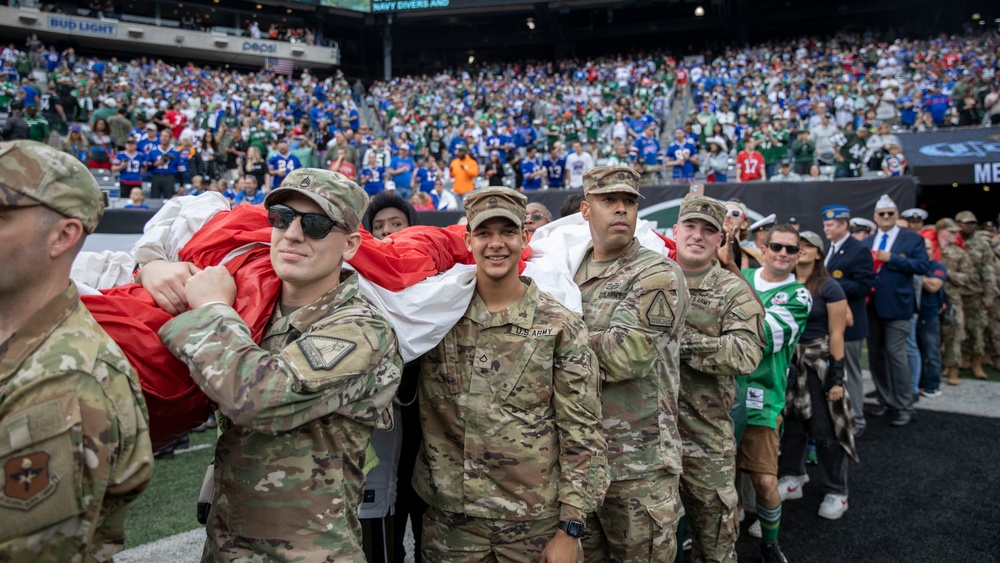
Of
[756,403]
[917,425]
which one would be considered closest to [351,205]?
[756,403]

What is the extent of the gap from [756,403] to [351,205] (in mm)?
2944

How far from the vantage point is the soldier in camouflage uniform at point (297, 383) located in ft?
5.31

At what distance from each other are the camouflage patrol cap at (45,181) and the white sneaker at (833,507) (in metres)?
4.70

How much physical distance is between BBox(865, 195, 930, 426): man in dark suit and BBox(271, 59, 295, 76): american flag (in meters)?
31.7

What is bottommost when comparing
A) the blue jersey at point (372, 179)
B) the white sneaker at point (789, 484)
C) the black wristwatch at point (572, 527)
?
the white sneaker at point (789, 484)

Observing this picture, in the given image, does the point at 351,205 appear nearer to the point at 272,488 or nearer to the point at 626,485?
the point at 272,488

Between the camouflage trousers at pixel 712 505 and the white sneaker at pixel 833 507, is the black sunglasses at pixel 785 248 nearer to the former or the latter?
the camouflage trousers at pixel 712 505

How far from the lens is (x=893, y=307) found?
627 cm

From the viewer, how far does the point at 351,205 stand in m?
1.95

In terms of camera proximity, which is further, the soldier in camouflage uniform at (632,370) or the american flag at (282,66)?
the american flag at (282,66)

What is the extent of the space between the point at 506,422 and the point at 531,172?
13.2m

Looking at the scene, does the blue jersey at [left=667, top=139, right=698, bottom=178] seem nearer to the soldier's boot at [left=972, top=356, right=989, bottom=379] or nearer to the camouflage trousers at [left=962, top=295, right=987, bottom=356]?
the camouflage trousers at [left=962, top=295, right=987, bottom=356]

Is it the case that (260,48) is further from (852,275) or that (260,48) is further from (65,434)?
(65,434)

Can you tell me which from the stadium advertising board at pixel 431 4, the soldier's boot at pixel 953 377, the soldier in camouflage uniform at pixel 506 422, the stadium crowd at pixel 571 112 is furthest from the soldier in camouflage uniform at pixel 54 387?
the stadium advertising board at pixel 431 4
